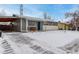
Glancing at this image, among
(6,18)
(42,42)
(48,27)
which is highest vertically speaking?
(6,18)

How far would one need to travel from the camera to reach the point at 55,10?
537cm

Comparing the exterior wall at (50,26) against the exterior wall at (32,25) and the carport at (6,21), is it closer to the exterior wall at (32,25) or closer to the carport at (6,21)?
the exterior wall at (32,25)

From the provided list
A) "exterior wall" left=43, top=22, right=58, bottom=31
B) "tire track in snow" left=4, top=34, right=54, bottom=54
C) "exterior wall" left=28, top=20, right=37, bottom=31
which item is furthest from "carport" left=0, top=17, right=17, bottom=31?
"exterior wall" left=43, top=22, right=58, bottom=31

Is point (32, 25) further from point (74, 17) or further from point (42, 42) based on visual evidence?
point (74, 17)

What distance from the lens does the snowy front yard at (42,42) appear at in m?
5.30

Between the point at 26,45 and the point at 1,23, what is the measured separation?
1.53ft

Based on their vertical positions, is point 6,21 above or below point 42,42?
above

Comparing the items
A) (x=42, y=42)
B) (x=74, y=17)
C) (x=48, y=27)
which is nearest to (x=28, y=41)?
(x=42, y=42)

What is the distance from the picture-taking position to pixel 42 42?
17.5ft

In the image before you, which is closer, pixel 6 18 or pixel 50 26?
pixel 6 18

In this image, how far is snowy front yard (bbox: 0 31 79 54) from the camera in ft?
17.4

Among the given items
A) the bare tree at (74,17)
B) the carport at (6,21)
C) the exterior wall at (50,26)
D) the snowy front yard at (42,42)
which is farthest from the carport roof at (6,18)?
the bare tree at (74,17)
